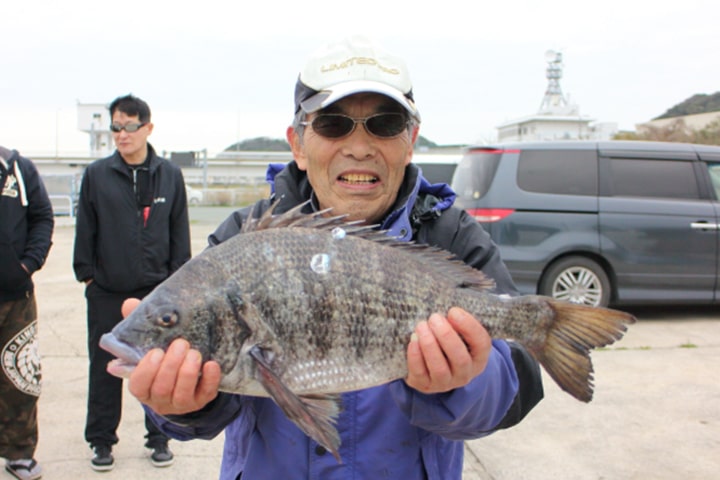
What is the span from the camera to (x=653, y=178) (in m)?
7.84

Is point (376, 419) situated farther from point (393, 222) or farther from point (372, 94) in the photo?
point (372, 94)

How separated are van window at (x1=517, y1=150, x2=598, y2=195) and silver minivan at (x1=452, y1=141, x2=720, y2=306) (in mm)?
13

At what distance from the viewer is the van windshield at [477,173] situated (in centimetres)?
767

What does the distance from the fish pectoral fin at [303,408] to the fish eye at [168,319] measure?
0.80 ft

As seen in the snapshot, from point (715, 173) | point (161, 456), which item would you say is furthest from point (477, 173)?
point (161, 456)

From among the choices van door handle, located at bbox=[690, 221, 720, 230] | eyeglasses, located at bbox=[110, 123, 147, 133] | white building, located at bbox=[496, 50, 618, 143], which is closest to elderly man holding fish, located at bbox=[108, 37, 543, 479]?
eyeglasses, located at bbox=[110, 123, 147, 133]

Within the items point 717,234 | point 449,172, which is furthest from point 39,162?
point 717,234

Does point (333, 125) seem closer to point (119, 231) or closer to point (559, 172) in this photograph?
point (119, 231)

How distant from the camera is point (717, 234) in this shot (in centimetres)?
760

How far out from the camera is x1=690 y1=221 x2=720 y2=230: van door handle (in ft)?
24.8

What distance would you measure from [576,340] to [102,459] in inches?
133

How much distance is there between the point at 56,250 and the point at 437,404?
1353cm

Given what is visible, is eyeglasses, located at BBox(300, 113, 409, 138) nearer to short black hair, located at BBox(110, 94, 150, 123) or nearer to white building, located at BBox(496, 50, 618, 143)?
short black hair, located at BBox(110, 94, 150, 123)

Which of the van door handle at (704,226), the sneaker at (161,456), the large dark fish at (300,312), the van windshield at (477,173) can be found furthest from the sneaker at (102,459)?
the van door handle at (704,226)
